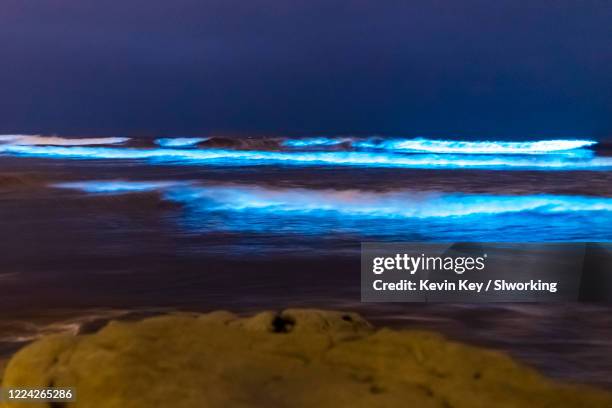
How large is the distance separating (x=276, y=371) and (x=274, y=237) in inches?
188

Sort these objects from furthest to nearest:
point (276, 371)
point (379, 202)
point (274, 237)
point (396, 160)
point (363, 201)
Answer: point (396, 160) → point (363, 201) → point (379, 202) → point (274, 237) → point (276, 371)

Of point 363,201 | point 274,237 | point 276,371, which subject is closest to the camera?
point 276,371

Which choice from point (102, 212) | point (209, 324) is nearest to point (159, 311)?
point (209, 324)

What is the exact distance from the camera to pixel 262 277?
5.38 meters

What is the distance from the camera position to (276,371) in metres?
2.51

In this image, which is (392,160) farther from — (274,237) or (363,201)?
(274,237)

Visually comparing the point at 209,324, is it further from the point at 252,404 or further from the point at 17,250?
the point at 17,250

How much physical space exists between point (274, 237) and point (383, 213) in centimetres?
261

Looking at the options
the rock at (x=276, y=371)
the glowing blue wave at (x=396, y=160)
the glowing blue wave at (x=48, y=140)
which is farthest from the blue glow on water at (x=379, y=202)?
the glowing blue wave at (x=48, y=140)

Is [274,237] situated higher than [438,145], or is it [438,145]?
[274,237]

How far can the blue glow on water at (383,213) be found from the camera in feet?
25.4

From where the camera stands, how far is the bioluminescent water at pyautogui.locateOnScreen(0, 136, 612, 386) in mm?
4254

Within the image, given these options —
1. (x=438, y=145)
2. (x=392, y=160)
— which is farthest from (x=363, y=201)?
(x=438, y=145)

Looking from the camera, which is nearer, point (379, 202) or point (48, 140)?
point (379, 202)
